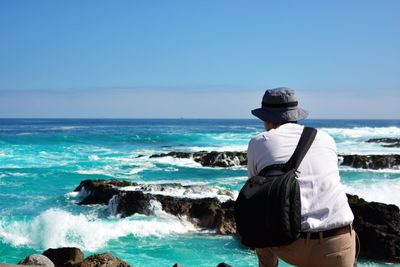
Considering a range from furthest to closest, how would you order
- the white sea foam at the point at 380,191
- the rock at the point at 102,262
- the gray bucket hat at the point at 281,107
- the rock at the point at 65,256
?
the white sea foam at the point at 380,191 → the rock at the point at 65,256 → the rock at the point at 102,262 → the gray bucket hat at the point at 281,107

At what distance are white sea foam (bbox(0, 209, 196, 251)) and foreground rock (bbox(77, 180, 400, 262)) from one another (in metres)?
0.44

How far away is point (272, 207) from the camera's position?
100 inches

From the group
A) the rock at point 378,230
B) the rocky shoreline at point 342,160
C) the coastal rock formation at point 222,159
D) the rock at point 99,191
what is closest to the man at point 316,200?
the rock at point 378,230

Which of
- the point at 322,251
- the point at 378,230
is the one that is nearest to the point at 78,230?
the point at 378,230

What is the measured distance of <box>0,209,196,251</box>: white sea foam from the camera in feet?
38.2

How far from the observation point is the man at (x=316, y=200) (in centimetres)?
263

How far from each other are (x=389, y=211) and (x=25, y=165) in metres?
23.0

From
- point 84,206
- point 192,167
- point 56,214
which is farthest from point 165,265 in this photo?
point 192,167

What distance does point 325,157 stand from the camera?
271 cm

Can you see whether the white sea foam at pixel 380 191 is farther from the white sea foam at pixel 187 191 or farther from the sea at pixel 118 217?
the white sea foam at pixel 187 191

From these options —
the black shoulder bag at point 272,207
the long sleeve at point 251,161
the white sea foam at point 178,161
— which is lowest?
the white sea foam at point 178,161

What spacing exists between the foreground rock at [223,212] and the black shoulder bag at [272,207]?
7.55 m

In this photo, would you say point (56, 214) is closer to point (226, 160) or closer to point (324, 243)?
point (324, 243)

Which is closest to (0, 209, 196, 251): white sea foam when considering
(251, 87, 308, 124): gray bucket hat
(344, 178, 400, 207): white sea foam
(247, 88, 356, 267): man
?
(344, 178, 400, 207): white sea foam
